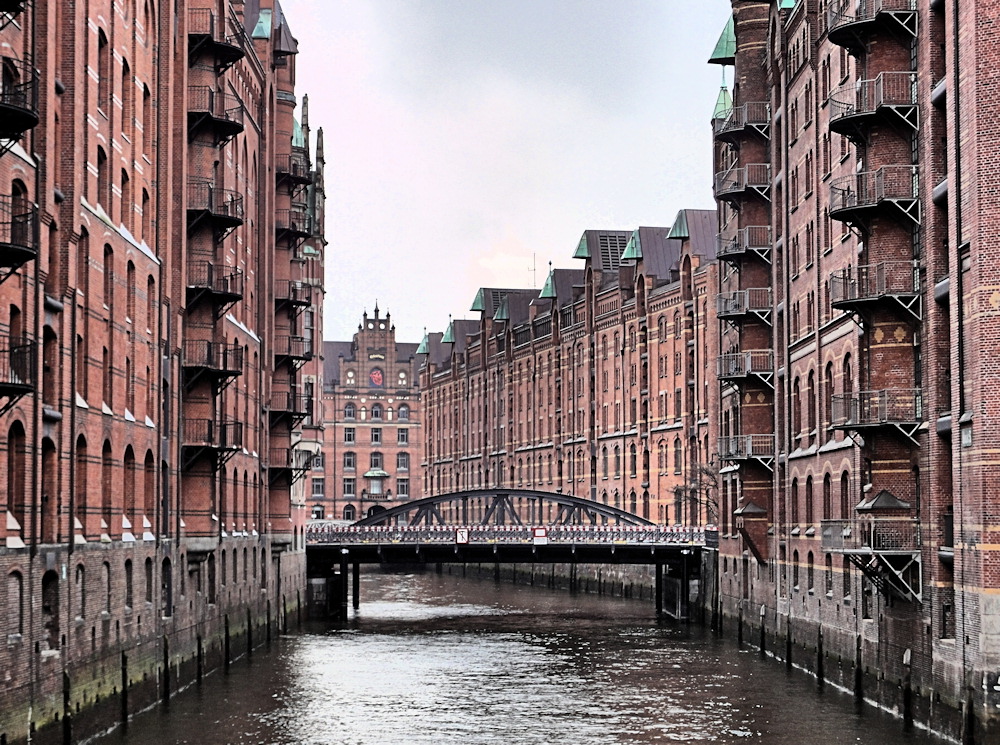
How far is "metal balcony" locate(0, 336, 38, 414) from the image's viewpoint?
93.8 feet

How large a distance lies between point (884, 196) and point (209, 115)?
795 inches

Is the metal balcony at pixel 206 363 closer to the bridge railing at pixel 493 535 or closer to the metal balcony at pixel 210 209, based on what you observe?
the metal balcony at pixel 210 209

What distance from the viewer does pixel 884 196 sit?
3734 centimetres

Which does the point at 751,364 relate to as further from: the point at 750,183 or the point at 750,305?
the point at 750,183

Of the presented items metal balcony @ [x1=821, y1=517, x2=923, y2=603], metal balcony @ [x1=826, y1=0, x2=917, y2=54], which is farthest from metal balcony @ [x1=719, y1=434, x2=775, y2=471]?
metal balcony @ [x1=826, y1=0, x2=917, y2=54]

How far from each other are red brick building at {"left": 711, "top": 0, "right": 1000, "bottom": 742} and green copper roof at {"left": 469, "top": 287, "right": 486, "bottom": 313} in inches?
3296

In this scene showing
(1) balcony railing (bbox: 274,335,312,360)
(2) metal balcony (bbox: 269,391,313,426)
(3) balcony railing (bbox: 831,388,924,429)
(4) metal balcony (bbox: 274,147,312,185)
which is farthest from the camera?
(4) metal balcony (bbox: 274,147,312,185)

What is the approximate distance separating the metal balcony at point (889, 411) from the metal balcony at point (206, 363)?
1835cm

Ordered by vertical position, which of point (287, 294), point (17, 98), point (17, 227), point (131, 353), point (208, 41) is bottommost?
point (131, 353)

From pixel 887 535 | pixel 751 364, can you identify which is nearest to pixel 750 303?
pixel 751 364

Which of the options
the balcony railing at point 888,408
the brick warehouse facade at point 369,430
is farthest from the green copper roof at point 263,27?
the brick warehouse facade at point 369,430

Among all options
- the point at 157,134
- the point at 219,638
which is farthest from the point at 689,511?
the point at 157,134

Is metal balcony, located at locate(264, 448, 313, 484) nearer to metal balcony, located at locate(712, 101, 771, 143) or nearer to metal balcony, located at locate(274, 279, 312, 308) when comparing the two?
metal balcony, located at locate(274, 279, 312, 308)

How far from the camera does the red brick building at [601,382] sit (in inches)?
3558
